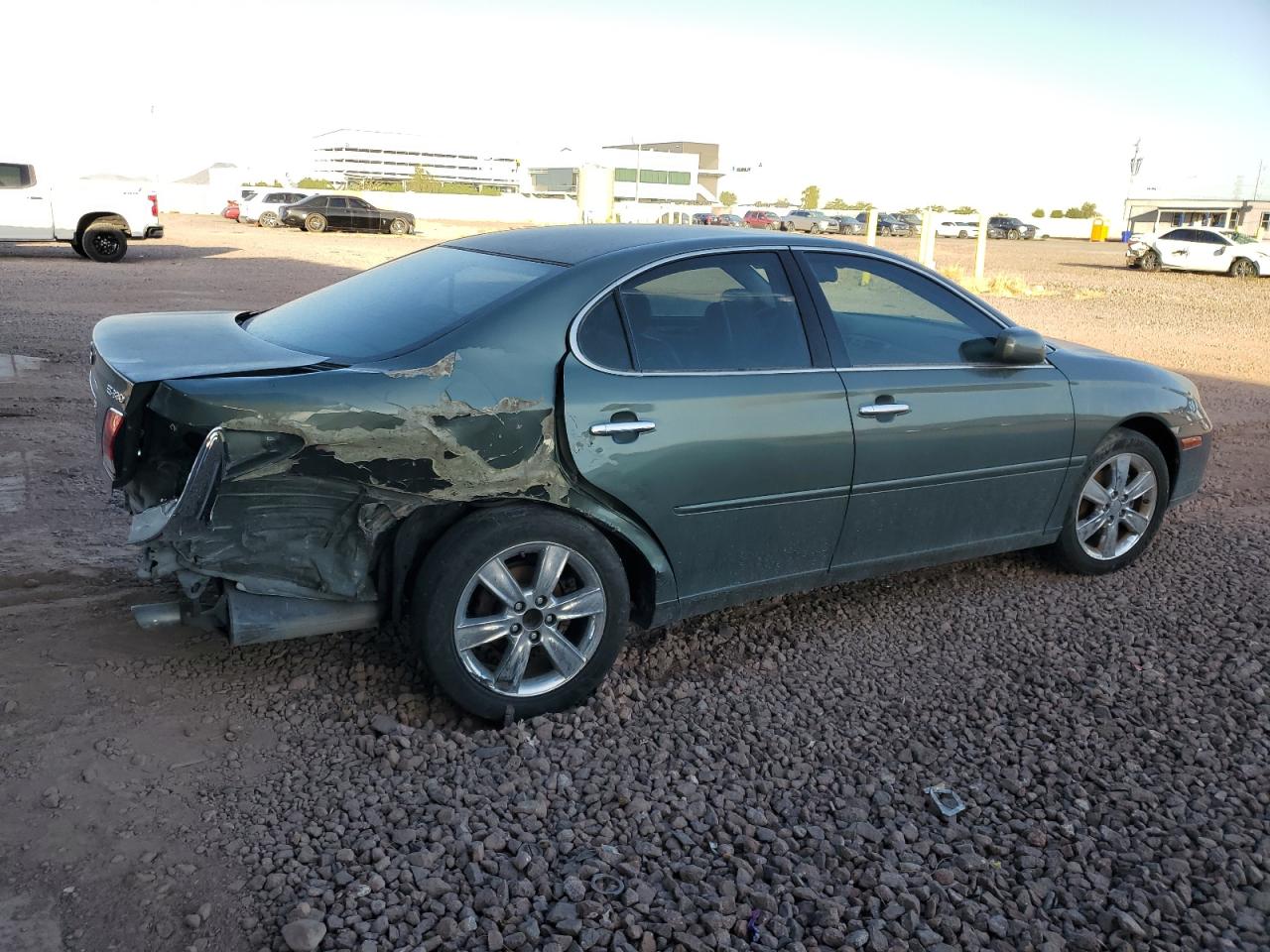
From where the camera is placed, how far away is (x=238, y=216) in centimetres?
4316

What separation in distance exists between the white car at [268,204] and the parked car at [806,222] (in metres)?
30.2

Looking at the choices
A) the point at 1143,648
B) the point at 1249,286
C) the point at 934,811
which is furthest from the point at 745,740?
the point at 1249,286

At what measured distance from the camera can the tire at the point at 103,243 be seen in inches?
831

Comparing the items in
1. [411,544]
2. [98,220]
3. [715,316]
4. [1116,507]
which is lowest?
[1116,507]

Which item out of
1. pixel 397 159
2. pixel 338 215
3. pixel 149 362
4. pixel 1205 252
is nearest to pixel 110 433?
pixel 149 362

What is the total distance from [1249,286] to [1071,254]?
19.2 metres

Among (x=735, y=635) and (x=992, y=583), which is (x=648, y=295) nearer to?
(x=735, y=635)

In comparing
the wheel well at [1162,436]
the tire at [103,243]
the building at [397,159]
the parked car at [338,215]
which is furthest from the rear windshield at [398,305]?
the building at [397,159]

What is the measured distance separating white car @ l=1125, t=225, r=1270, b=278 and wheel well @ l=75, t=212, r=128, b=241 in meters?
28.2

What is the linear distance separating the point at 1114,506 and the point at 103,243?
21.4m

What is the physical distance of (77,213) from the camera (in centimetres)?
2095

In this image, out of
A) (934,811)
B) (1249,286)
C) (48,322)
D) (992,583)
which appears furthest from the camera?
(1249,286)

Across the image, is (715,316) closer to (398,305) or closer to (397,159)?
(398,305)

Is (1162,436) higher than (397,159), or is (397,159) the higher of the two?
(397,159)
